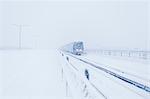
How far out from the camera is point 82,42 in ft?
94.3

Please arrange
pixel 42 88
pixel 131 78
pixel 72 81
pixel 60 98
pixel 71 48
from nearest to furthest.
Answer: pixel 131 78 < pixel 72 81 < pixel 60 98 < pixel 42 88 < pixel 71 48

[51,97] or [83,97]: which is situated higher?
[83,97]

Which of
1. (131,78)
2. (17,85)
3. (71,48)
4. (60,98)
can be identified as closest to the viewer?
(131,78)

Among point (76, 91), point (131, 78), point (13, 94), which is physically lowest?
point (13, 94)

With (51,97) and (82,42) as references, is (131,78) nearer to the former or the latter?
(51,97)

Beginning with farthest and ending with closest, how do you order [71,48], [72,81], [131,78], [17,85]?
[71,48] < [17,85] < [72,81] < [131,78]

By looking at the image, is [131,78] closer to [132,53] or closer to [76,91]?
[76,91]

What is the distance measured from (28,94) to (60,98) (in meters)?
1.19

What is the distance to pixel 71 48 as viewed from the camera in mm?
27562

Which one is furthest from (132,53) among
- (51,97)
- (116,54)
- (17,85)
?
(51,97)

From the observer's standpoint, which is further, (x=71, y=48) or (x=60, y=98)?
(x=71, y=48)

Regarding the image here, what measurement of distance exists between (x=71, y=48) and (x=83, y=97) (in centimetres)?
2346

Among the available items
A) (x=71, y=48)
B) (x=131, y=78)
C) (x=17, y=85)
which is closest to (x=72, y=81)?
(x=131, y=78)

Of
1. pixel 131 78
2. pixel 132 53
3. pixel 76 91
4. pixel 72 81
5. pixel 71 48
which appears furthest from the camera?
pixel 71 48
